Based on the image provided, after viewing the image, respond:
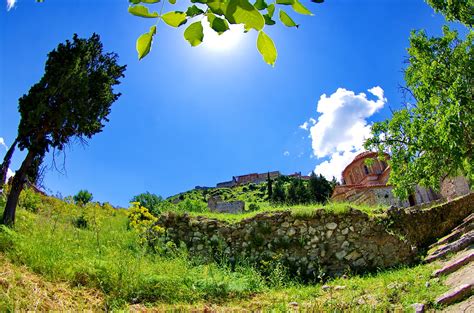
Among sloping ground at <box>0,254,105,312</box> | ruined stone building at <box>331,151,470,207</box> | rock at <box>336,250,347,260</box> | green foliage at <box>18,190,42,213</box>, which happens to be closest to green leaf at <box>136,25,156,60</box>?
sloping ground at <box>0,254,105,312</box>

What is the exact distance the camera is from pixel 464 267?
20.8ft

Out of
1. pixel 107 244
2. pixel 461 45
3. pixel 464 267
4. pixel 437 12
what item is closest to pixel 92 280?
pixel 107 244

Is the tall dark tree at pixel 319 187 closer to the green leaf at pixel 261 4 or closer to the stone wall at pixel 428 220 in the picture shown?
the stone wall at pixel 428 220

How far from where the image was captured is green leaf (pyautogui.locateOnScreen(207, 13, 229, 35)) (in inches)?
40.5

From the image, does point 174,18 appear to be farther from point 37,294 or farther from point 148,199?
point 148,199

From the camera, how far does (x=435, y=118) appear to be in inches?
358

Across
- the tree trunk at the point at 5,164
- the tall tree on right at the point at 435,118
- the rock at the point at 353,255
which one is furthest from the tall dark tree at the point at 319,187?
the tree trunk at the point at 5,164

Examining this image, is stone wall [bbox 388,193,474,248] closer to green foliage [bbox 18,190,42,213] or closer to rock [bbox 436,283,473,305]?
rock [bbox 436,283,473,305]

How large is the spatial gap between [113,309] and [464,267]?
623 cm

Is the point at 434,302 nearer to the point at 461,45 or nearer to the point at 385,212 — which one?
the point at 385,212

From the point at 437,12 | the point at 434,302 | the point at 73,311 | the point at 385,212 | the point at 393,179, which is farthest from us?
the point at 437,12

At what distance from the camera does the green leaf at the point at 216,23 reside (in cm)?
103

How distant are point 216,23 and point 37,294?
4.57m

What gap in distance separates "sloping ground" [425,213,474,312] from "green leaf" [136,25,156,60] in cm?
536
